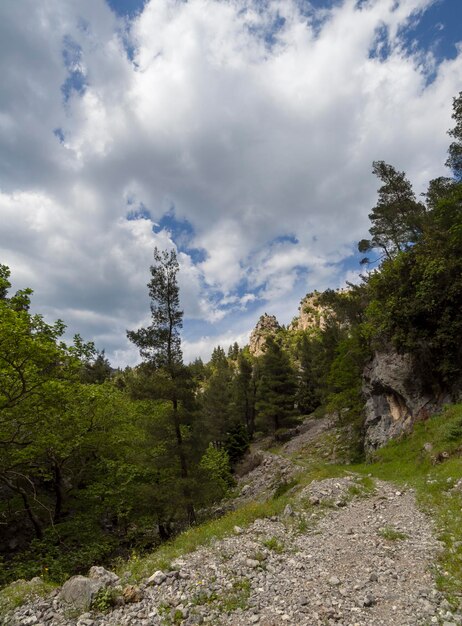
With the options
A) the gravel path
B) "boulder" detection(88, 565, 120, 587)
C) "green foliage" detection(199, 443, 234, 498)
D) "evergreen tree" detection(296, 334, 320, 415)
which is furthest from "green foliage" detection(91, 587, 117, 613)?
"evergreen tree" detection(296, 334, 320, 415)

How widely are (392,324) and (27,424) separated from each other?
23.9m

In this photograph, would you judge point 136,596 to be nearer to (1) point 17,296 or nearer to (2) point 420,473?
(1) point 17,296

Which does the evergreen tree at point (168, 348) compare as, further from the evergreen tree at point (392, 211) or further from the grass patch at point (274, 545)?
the evergreen tree at point (392, 211)

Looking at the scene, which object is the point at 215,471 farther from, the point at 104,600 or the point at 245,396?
the point at 245,396

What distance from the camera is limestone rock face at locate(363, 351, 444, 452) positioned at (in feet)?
78.2

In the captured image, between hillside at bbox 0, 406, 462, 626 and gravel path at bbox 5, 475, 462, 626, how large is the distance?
0.03m

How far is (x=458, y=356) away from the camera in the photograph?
2242cm

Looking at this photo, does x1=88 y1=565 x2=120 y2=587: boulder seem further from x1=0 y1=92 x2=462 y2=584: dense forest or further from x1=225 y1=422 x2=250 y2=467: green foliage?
x1=225 y1=422 x2=250 y2=467: green foliage

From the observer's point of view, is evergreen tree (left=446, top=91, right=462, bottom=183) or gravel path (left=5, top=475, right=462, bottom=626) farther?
evergreen tree (left=446, top=91, right=462, bottom=183)

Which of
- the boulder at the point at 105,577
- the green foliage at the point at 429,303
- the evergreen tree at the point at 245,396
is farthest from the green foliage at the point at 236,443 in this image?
the boulder at the point at 105,577

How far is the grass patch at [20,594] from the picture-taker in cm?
877

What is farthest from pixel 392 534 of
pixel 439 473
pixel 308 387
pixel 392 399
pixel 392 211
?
pixel 308 387

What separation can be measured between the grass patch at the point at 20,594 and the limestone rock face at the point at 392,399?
22.6m

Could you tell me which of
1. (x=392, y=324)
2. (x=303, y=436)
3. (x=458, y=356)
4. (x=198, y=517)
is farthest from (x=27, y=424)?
(x=303, y=436)
